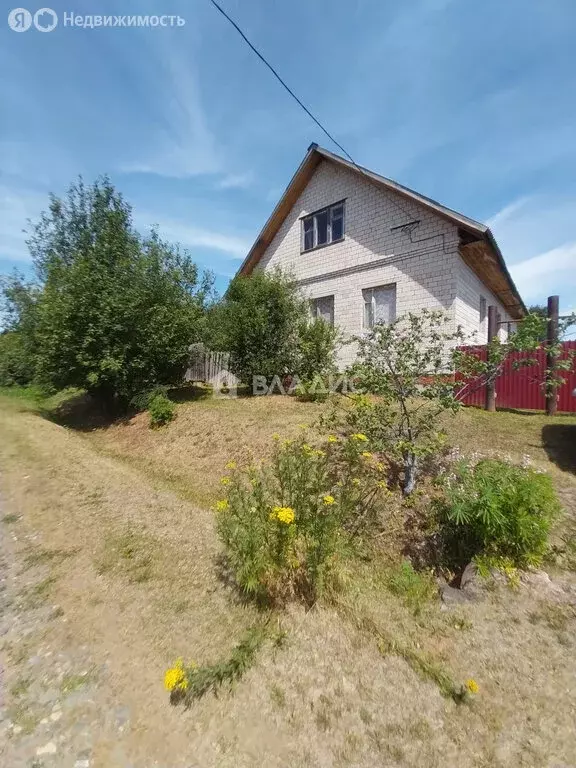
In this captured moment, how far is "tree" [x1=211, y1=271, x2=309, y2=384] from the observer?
392 inches

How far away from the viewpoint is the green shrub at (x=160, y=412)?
8234mm

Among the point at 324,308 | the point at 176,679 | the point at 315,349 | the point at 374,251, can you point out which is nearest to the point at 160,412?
the point at 315,349

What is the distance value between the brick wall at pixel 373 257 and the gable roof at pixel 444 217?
269 millimetres

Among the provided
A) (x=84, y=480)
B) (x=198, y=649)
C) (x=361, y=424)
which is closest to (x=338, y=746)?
(x=198, y=649)

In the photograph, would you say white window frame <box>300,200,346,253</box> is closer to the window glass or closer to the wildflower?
the window glass

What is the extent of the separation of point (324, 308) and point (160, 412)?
696 cm

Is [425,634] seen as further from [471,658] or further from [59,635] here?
[59,635]

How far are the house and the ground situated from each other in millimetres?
6939

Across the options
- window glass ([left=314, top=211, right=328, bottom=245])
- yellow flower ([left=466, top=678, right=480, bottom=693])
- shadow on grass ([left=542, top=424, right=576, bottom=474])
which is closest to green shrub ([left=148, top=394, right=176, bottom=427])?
yellow flower ([left=466, top=678, right=480, bottom=693])

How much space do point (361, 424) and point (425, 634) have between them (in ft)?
8.59

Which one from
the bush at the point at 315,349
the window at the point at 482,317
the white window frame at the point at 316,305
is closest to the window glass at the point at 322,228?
the white window frame at the point at 316,305

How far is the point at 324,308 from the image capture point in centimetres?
1232

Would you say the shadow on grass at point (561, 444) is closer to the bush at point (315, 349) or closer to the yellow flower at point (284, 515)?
the yellow flower at point (284, 515)

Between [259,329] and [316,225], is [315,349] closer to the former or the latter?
[259,329]
